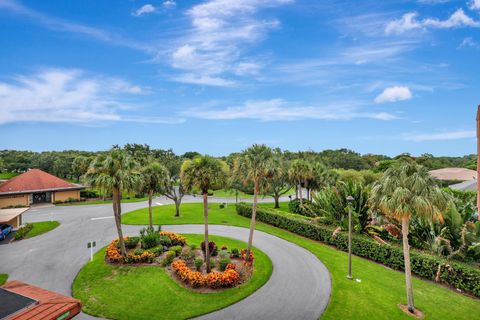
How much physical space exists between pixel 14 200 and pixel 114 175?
34688 millimetres

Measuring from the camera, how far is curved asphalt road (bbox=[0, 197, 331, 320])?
500 inches

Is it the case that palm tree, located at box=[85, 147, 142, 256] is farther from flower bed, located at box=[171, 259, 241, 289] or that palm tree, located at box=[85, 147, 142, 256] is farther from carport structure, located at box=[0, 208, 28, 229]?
carport structure, located at box=[0, 208, 28, 229]

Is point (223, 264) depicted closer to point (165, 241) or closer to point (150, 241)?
point (165, 241)

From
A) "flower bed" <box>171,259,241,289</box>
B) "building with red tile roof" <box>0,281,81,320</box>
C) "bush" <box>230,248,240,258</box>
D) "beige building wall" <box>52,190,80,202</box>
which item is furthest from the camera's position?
"beige building wall" <box>52,190,80,202</box>

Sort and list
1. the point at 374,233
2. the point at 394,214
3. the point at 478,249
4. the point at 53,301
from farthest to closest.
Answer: the point at 374,233, the point at 478,249, the point at 394,214, the point at 53,301

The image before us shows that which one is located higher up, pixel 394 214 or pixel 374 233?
pixel 394 214

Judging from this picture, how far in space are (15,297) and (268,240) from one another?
18.4 metres

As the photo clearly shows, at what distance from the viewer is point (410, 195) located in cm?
1144

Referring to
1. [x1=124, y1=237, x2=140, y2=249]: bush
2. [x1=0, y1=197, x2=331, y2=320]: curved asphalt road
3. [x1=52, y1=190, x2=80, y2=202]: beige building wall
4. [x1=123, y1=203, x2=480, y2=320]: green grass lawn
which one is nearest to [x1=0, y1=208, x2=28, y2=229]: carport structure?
[x1=0, y1=197, x2=331, y2=320]: curved asphalt road

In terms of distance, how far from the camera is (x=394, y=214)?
11719mm

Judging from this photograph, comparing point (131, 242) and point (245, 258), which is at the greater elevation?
point (131, 242)

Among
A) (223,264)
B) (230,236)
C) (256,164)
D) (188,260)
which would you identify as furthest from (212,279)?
(230,236)

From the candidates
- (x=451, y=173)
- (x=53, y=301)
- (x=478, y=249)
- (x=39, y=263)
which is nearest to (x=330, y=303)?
(x=478, y=249)

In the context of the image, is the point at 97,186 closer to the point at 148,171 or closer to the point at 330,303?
the point at 148,171
